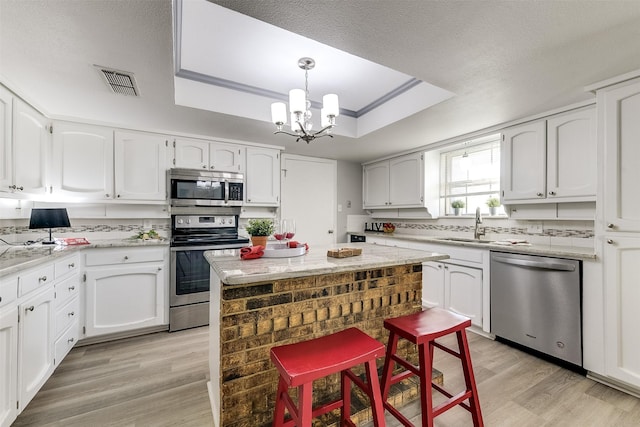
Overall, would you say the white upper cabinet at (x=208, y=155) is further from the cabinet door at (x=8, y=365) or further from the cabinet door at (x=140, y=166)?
the cabinet door at (x=8, y=365)

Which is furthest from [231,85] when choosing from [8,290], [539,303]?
[539,303]

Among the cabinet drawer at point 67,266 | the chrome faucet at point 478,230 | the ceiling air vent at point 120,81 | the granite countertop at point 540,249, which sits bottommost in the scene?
the cabinet drawer at point 67,266

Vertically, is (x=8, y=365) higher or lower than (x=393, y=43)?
lower

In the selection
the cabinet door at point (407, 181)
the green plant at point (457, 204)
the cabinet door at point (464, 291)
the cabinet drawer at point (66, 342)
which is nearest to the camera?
the cabinet drawer at point (66, 342)

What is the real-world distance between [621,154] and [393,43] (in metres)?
1.76

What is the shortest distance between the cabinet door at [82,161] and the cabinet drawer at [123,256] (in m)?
0.64

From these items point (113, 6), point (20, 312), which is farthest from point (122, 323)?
point (113, 6)

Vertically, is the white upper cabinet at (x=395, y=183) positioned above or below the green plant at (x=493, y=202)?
above

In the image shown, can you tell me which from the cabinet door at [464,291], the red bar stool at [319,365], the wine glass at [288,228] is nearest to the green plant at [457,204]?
the cabinet door at [464,291]

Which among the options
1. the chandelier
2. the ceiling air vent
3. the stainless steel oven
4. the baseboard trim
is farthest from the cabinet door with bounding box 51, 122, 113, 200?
the chandelier

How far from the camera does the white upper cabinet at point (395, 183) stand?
3.88 meters

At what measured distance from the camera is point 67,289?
2.22 metres

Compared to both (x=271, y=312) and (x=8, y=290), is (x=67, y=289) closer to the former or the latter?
(x=8, y=290)

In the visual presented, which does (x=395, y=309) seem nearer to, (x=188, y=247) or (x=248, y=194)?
(x=188, y=247)
